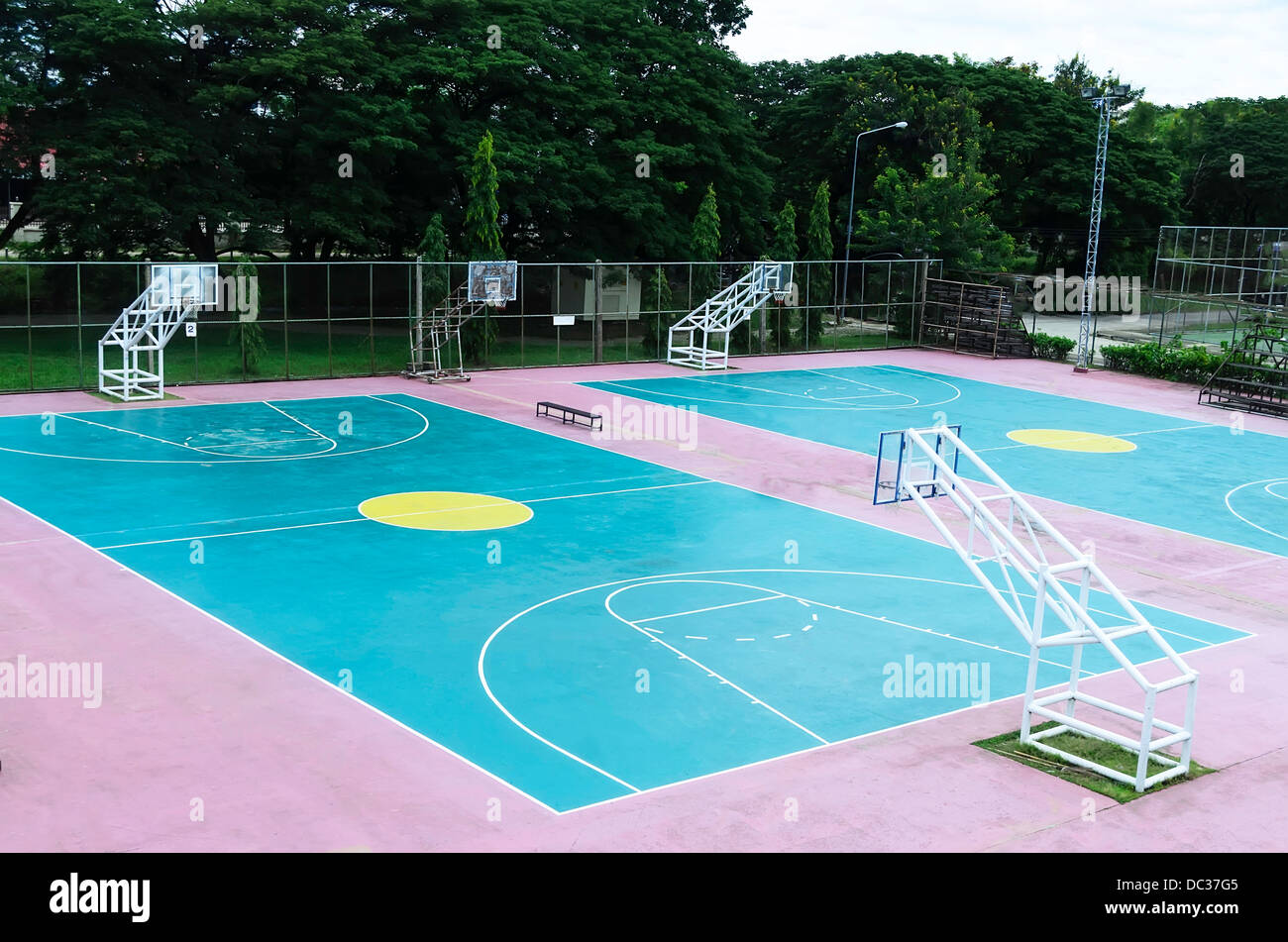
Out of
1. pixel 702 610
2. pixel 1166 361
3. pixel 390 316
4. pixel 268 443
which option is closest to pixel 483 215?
pixel 390 316

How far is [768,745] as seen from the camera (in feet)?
43.9

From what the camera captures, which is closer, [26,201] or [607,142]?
[26,201]

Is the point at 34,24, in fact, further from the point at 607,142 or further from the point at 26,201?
the point at 607,142

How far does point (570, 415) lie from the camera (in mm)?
33031

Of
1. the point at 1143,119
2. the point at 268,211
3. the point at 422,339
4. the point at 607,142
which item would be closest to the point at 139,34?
the point at 268,211

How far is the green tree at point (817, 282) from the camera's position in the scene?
4841 cm

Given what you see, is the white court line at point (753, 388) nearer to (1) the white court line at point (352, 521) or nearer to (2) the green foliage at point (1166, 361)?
(1) the white court line at point (352, 521)

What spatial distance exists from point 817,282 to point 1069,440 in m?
18.0

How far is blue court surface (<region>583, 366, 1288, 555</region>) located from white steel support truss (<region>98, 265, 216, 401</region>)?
38.0 feet

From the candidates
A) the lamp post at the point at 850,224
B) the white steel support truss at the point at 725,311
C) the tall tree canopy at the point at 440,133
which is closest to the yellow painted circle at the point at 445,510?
the white steel support truss at the point at 725,311

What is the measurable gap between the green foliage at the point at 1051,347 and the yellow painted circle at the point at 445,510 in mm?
30301

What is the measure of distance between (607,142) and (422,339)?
17537mm

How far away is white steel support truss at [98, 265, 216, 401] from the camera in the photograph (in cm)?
3212

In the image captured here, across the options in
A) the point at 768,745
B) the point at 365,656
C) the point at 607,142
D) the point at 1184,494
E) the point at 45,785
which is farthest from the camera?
the point at 607,142
